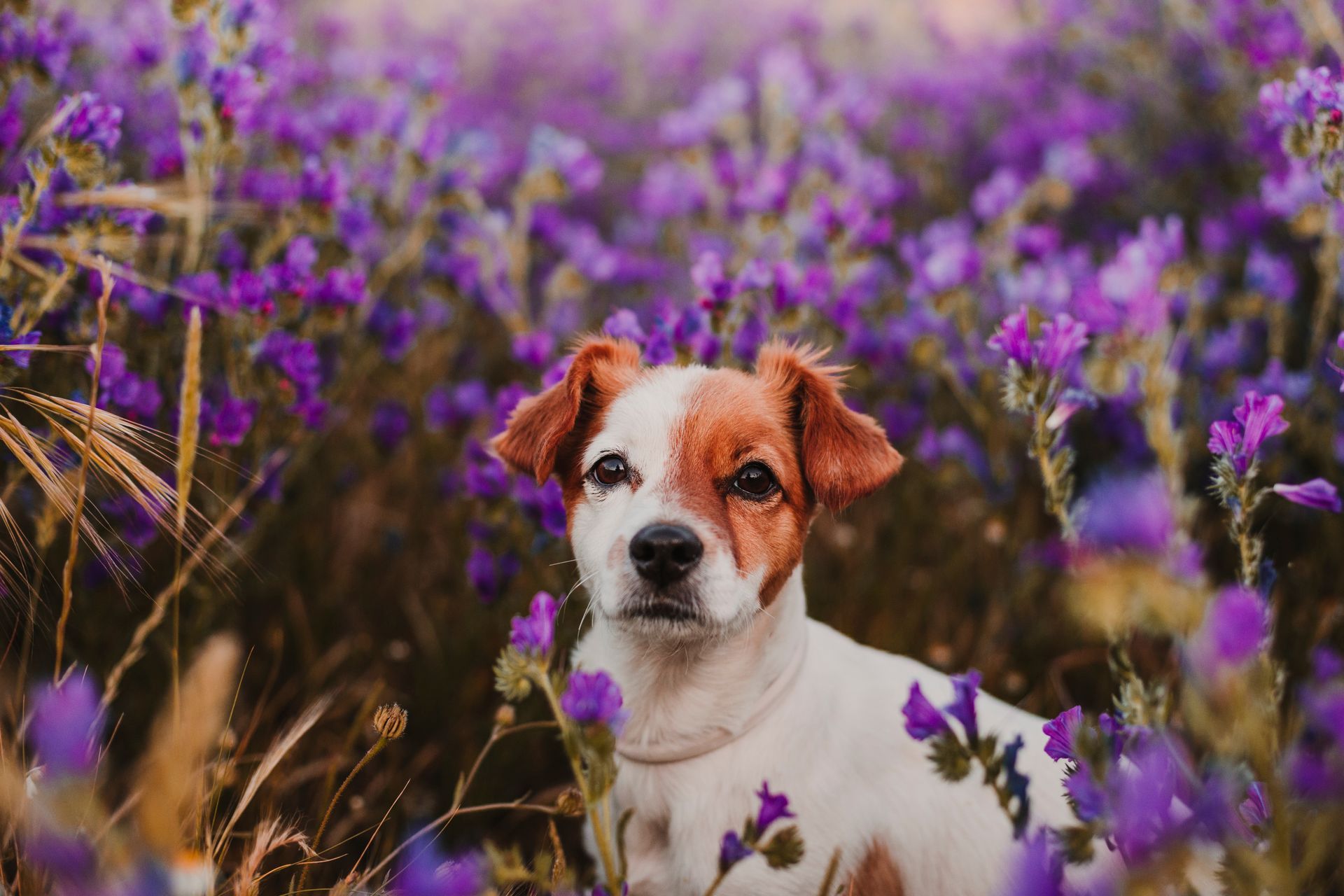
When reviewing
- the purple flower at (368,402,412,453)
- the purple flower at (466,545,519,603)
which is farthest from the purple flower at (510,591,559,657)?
the purple flower at (368,402,412,453)

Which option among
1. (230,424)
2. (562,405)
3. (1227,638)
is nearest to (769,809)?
(1227,638)

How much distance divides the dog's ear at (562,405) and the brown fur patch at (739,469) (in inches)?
9.9

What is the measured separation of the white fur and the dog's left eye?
0.18 m

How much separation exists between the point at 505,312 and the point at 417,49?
724 cm

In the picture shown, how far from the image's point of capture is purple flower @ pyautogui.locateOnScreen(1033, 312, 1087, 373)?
5.35 ft

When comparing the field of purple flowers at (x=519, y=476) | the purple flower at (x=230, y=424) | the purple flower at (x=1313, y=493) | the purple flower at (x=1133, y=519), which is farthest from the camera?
the purple flower at (x=230, y=424)

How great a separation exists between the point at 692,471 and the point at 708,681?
1.57 ft

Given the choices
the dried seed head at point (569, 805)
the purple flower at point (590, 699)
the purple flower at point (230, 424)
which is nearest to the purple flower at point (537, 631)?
the purple flower at point (590, 699)

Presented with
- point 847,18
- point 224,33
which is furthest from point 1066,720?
point 847,18

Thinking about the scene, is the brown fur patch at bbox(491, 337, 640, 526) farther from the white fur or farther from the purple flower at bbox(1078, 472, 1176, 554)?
the purple flower at bbox(1078, 472, 1176, 554)

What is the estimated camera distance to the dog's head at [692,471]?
1881mm

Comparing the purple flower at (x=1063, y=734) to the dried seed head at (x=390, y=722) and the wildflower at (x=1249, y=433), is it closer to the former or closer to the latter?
the wildflower at (x=1249, y=433)

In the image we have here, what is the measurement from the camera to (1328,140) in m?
1.94

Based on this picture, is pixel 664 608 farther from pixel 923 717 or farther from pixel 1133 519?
pixel 1133 519
